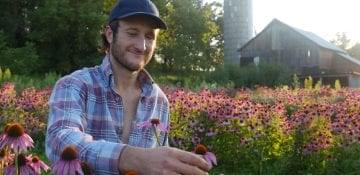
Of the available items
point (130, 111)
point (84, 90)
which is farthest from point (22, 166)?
point (130, 111)

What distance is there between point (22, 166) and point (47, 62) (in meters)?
35.2

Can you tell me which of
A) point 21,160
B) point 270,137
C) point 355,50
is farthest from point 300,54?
point 355,50

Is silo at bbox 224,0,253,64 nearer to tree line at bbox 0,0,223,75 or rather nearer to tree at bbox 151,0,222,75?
tree at bbox 151,0,222,75

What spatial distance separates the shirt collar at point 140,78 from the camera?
2523mm

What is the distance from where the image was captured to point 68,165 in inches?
59.4

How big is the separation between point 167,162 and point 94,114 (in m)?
1.00

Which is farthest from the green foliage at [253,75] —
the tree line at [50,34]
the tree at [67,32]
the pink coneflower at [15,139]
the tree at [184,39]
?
the pink coneflower at [15,139]

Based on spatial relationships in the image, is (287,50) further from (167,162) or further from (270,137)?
(167,162)

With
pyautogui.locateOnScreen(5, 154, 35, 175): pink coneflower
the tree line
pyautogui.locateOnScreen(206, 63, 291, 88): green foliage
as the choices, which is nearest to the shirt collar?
pyautogui.locateOnScreen(5, 154, 35, 175): pink coneflower

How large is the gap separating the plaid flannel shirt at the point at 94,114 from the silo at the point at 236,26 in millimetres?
40699

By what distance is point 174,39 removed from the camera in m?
47.5

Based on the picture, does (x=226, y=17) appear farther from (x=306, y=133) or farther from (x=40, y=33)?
(x=306, y=133)

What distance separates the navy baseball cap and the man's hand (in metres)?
0.91

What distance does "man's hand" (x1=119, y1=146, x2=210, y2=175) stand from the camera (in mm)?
1458
